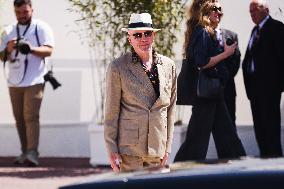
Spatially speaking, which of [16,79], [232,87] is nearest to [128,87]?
[232,87]

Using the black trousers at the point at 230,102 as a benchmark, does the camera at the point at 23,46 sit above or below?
above

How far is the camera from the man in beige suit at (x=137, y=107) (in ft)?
20.8

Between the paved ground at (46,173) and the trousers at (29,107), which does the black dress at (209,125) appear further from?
the trousers at (29,107)

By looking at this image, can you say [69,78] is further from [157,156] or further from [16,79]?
[157,156]

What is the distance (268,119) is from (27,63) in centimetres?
313

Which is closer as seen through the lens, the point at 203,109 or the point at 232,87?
the point at 203,109

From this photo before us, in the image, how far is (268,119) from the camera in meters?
11.0

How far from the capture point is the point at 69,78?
1373cm

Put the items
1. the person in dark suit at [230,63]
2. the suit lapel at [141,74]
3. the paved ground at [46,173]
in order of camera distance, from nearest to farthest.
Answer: the suit lapel at [141,74] → the person in dark suit at [230,63] → the paved ground at [46,173]

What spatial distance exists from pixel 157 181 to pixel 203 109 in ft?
20.4

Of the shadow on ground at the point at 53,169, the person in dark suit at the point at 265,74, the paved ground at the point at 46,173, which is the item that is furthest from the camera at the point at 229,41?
the shadow on ground at the point at 53,169

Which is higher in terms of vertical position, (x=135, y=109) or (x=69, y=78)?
(x=135, y=109)

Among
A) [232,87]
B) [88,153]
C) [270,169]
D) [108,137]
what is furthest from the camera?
[88,153]

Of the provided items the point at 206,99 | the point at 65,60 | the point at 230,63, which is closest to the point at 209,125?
the point at 206,99
